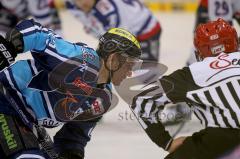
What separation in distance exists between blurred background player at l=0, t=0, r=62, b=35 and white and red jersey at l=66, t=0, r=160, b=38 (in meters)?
0.39

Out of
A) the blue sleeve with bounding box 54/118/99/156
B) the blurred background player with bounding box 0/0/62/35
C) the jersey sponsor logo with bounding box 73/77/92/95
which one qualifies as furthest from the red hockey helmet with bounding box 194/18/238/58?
the blurred background player with bounding box 0/0/62/35

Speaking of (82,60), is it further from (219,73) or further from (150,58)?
(150,58)

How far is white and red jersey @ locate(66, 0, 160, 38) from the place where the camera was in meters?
4.95

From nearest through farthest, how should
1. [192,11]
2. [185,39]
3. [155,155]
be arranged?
[155,155]
[185,39]
[192,11]

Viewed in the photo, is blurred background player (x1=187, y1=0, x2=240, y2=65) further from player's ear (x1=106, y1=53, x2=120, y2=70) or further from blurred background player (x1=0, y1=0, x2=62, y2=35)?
player's ear (x1=106, y1=53, x2=120, y2=70)

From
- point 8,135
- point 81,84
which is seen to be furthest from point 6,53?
point 81,84

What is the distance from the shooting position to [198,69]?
2621 millimetres

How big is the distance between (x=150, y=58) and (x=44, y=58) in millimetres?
2241

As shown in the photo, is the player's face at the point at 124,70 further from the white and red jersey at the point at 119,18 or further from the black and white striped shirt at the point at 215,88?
the white and red jersey at the point at 119,18

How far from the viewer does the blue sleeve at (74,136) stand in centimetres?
320

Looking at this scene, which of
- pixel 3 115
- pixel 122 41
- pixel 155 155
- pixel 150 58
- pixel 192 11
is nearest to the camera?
pixel 3 115

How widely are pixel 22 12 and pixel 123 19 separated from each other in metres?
1.01

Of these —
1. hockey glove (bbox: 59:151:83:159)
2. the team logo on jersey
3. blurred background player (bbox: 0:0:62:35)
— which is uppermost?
the team logo on jersey

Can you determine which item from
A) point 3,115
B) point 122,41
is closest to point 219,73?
point 122,41
